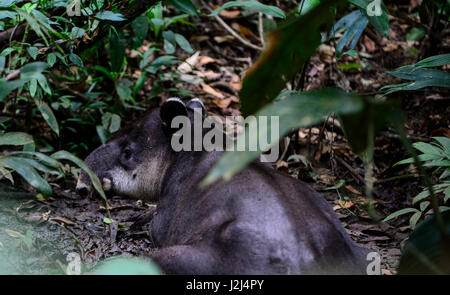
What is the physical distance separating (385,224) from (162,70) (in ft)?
13.0

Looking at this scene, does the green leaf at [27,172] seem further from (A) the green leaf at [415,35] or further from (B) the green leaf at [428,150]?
(A) the green leaf at [415,35]

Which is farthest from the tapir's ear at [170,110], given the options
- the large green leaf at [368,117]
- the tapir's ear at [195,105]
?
the large green leaf at [368,117]

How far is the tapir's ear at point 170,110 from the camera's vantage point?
15.7 ft

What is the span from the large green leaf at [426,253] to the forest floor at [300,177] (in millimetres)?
1371

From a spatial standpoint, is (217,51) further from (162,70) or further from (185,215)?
(185,215)

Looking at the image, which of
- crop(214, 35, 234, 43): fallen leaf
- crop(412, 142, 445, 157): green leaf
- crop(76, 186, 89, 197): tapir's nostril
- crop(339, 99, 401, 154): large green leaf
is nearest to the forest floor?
crop(214, 35, 234, 43): fallen leaf

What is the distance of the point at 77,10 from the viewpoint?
4250mm

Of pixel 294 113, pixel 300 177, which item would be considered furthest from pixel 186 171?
pixel 294 113

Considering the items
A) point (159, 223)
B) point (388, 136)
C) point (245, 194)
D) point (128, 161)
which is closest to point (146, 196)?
point (128, 161)

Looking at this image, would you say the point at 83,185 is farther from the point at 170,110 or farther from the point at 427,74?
the point at 427,74

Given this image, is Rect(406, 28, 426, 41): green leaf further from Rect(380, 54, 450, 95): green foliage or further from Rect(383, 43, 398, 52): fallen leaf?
Rect(380, 54, 450, 95): green foliage

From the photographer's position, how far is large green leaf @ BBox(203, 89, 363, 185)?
2008 mm

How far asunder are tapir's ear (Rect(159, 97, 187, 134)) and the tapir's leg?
1.64 m
